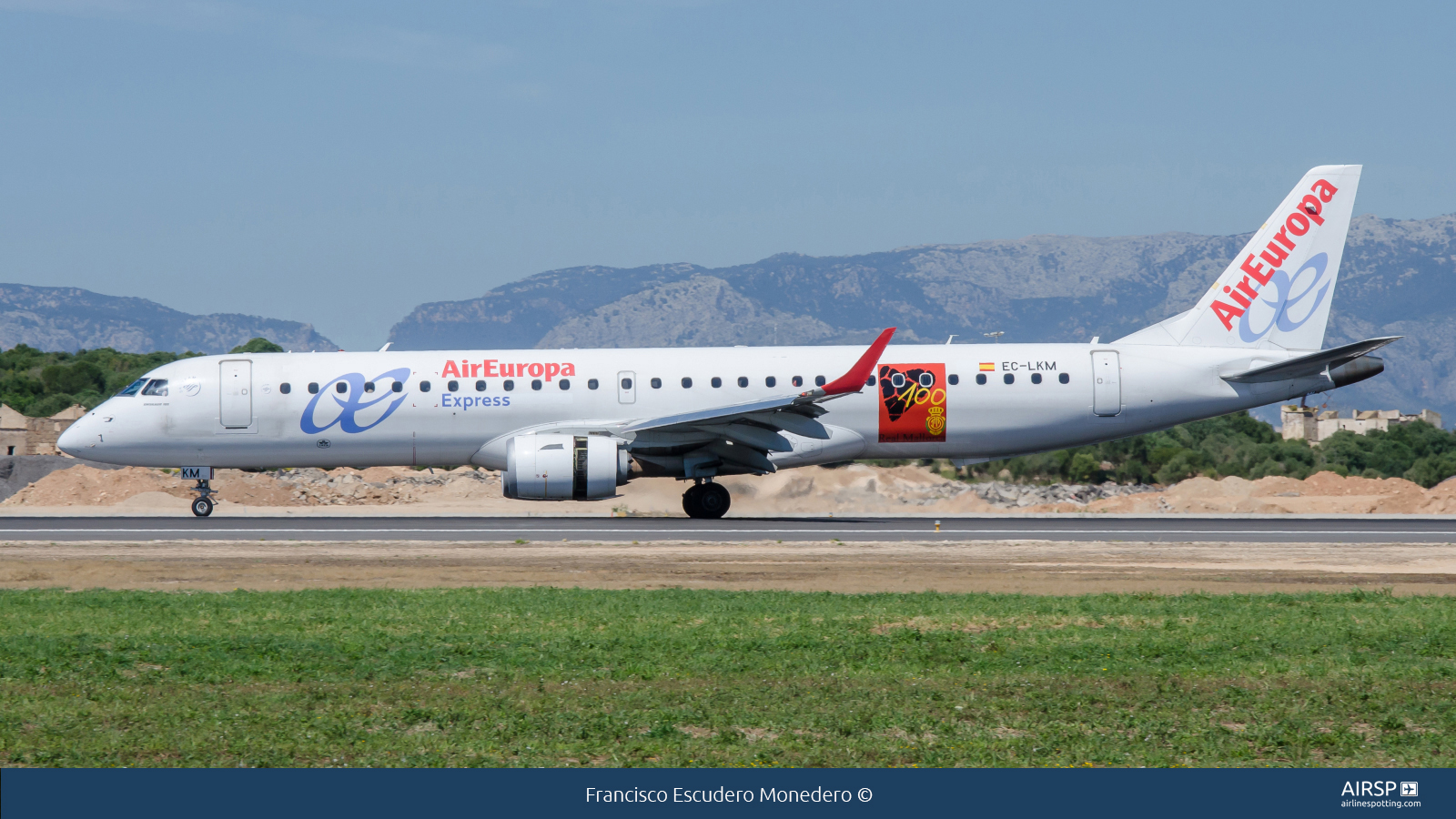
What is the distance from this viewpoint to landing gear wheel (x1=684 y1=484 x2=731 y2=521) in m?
27.5

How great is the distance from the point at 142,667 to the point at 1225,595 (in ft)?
34.9

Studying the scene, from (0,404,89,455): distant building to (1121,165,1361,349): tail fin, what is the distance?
40709 millimetres

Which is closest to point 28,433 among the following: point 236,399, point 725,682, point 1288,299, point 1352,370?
point 236,399

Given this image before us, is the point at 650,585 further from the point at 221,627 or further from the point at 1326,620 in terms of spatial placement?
the point at 1326,620

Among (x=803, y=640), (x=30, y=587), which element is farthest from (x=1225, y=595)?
(x=30, y=587)

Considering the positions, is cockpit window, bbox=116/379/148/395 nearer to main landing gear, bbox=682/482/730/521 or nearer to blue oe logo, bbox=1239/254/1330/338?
main landing gear, bbox=682/482/730/521

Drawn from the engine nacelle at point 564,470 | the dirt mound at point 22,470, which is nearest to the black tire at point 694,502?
the engine nacelle at point 564,470

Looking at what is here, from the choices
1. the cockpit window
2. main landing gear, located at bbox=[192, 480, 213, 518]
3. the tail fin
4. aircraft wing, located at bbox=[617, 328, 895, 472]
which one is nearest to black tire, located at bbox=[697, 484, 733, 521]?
aircraft wing, located at bbox=[617, 328, 895, 472]

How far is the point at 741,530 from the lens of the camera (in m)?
24.2

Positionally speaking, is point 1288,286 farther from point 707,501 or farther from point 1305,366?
point 707,501

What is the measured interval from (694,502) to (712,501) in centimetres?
36

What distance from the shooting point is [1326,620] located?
1234cm

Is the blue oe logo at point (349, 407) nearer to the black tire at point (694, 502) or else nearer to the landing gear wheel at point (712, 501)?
the black tire at point (694, 502)

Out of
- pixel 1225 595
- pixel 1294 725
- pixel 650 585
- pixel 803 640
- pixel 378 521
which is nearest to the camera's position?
pixel 1294 725
